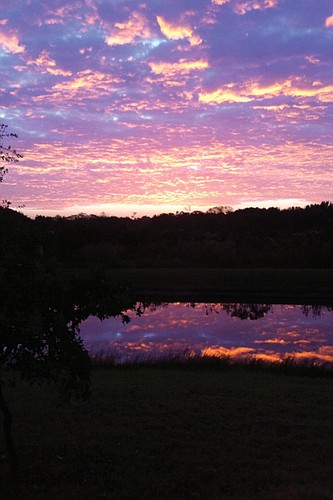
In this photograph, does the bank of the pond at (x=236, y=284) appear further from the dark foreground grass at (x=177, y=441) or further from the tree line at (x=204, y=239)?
the dark foreground grass at (x=177, y=441)

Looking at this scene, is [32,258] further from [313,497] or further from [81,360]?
[313,497]

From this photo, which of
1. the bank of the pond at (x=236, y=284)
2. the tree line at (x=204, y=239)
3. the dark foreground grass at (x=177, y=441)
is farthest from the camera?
the tree line at (x=204, y=239)

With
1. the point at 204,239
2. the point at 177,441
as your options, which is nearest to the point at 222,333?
the point at 177,441

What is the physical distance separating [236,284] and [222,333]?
2136cm

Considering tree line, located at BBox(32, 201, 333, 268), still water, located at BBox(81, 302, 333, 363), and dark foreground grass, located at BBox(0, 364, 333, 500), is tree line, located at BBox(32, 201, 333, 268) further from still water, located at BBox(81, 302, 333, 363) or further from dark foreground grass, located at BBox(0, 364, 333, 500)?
dark foreground grass, located at BBox(0, 364, 333, 500)

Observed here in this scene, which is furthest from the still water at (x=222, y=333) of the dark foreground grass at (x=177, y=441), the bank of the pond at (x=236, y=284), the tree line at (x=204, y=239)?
the tree line at (x=204, y=239)

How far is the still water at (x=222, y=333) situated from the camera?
62.2 ft

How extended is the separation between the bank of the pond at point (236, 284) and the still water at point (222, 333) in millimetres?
5619

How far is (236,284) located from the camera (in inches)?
1743

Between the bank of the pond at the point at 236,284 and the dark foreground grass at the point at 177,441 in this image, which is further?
the bank of the pond at the point at 236,284

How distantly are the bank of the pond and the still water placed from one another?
221 inches

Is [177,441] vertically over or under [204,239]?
under

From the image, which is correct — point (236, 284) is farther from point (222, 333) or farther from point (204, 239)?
point (204, 239)

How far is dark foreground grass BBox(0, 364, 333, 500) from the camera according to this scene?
6438 millimetres
